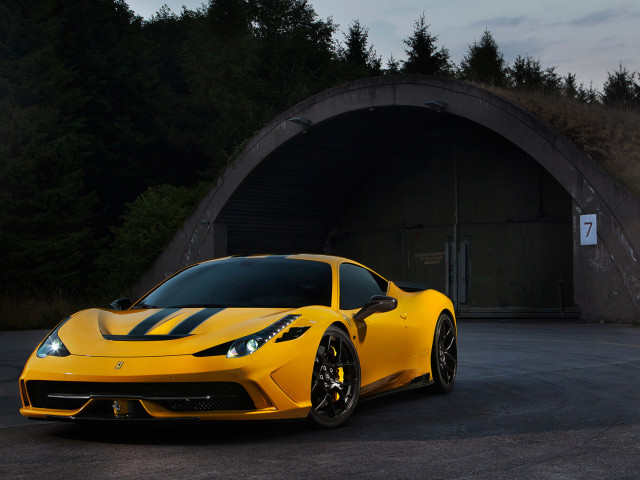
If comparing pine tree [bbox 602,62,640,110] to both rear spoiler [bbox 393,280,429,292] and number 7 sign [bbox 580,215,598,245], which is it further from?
rear spoiler [bbox 393,280,429,292]

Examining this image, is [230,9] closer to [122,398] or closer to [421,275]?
[421,275]

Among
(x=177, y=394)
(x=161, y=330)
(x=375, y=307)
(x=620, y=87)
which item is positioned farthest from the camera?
(x=620, y=87)

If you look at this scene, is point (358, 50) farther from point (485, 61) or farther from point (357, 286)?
point (357, 286)

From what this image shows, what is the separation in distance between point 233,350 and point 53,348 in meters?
1.28

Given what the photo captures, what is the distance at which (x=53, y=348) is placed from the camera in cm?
591

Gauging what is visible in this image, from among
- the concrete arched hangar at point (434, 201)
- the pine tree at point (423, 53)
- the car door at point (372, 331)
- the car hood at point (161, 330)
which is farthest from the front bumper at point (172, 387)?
the pine tree at point (423, 53)

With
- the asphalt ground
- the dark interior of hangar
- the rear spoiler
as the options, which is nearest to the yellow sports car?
the asphalt ground

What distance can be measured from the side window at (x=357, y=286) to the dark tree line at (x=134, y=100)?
21.7 meters

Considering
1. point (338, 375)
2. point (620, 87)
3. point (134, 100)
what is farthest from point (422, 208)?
point (620, 87)

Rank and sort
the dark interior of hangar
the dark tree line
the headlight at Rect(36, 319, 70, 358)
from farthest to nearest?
the dark tree line → the dark interior of hangar → the headlight at Rect(36, 319, 70, 358)

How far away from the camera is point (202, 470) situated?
4.73m

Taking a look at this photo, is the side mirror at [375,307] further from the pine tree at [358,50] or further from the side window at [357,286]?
the pine tree at [358,50]

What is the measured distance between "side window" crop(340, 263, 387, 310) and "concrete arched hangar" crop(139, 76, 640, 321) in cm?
1465

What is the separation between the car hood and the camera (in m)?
5.63
